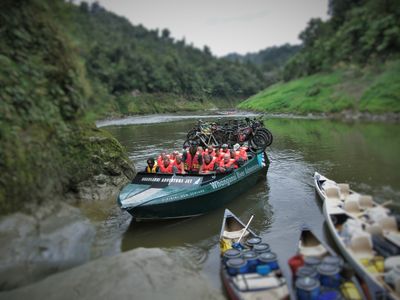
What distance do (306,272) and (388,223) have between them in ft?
7.74

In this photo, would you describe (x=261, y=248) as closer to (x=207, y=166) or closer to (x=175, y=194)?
(x=175, y=194)

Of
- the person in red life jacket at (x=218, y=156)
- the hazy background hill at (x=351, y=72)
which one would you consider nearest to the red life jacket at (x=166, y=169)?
the person in red life jacket at (x=218, y=156)

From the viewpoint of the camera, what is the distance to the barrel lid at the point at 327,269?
252 inches

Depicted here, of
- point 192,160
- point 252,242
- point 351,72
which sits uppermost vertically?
point 351,72

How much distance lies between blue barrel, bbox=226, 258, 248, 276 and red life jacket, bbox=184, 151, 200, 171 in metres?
6.00

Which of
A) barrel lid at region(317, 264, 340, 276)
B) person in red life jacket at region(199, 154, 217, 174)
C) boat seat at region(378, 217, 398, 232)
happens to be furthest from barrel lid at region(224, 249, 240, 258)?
person in red life jacket at region(199, 154, 217, 174)

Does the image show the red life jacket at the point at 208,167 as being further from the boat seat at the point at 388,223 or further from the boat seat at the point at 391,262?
the boat seat at the point at 391,262

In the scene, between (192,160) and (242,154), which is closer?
(192,160)

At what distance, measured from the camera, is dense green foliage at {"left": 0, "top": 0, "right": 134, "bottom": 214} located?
777 centimetres

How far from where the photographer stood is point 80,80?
9.06 metres

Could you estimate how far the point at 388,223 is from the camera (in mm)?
7598

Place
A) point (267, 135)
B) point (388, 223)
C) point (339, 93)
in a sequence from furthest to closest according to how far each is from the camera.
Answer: point (339, 93)
point (267, 135)
point (388, 223)

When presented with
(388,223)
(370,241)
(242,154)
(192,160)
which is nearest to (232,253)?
(370,241)

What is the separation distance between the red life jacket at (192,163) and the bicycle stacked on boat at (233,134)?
522 cm
